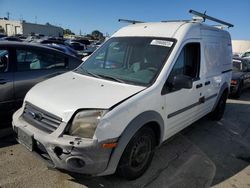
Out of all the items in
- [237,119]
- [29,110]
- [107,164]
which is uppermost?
[29,110]

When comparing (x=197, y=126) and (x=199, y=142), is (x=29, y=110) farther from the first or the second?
(x=197, y=126)

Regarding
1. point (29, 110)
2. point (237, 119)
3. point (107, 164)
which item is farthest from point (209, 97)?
point (29, 110)

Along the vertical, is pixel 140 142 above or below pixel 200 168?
above

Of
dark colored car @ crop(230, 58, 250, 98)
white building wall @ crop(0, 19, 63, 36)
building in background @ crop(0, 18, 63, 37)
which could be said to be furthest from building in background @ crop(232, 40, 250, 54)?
white building wall @ crop(0, 19, 63, 36)

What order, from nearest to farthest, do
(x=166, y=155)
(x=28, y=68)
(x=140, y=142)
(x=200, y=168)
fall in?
(x=140, y=142) → (x=200, y=168) → (x=166, y=155) → (x=28, y=68)

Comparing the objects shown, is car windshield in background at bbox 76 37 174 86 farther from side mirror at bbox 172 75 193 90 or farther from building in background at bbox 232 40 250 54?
building in background at bbox 232 40 250 54

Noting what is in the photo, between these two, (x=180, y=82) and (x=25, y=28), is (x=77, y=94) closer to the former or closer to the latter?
(x=180, y=82)

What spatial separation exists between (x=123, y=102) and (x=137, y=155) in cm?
80

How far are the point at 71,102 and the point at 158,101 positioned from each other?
111 centimetres

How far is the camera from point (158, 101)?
3432 millimetres

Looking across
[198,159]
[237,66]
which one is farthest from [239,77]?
[198,159]

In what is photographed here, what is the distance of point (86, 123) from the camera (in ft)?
9.19

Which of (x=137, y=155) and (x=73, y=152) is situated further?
(x=137, y=155)

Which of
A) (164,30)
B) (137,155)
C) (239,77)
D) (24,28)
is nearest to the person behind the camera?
(137,155)
